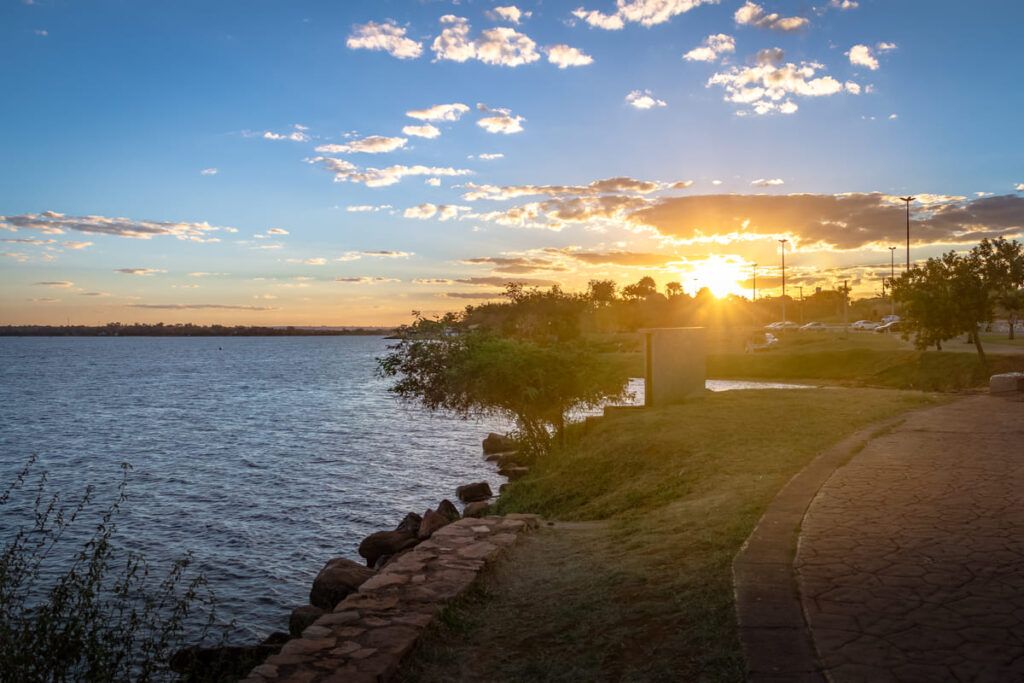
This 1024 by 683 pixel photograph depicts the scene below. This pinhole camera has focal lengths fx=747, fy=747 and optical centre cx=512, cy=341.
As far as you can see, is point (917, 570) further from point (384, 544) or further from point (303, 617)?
point (384, 544)

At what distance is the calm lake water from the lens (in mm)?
16719

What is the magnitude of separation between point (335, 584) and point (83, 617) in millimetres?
3458

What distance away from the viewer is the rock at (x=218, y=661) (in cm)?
881

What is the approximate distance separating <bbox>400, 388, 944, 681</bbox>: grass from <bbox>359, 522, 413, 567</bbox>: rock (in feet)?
7.12

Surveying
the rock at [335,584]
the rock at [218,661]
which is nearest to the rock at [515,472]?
the rock at [335,584]

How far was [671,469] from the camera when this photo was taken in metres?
13.8

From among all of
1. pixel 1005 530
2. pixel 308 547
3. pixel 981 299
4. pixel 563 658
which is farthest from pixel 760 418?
pixel 981 299

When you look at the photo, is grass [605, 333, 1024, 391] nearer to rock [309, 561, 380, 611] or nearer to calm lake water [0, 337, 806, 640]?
calm lake water [0, 337, 806, 640]

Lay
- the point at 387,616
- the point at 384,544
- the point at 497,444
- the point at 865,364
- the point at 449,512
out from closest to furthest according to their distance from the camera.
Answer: the point at 387,616
the point at 384,544
the point at 449,512
the point at 497,444
the point at 865,364

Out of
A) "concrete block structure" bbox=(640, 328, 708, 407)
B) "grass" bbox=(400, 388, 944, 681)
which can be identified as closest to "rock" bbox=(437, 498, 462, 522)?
"grass" bbox=(400, 388, 944, 681)

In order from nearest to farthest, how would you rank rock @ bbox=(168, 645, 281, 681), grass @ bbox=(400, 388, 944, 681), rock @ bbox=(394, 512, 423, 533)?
grass @ bbox=(400, 388, 944, 681) < rock @ bbox=(168, 645, 281, 681) < rock @ bbox=(394, 512, 423, 533)

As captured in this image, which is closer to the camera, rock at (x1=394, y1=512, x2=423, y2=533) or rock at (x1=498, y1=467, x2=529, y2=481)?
rock at (x1=394, y1=512, x2=423, y2=533)

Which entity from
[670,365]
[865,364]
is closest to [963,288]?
[865,364]

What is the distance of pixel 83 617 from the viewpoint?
1052cm
